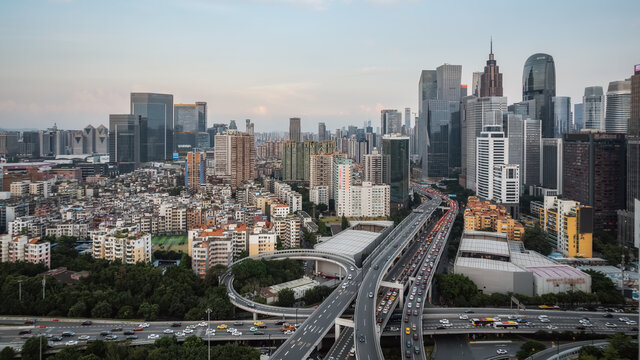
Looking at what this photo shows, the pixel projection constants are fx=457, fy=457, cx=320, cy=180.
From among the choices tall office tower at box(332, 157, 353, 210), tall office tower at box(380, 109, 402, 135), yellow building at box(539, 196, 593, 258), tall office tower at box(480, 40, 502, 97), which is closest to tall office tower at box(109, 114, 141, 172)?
tall office tower at box(380, 109, 402, 135)

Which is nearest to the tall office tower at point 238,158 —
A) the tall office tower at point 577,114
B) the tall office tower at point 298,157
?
the tall office tower at point 298,157

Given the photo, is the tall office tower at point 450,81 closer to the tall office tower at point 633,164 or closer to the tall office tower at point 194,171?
the tall office tower at point 194,171

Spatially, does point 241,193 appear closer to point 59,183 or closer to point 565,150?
point 59,183

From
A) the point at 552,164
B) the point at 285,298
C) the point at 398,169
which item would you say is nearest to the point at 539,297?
the point at 285,298

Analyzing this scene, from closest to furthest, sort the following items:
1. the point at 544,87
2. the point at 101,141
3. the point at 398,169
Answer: the point at 398,169, the point at 544,87, the point at 101,141

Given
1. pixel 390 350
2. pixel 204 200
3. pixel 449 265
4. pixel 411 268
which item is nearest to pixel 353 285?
pixel 390 350

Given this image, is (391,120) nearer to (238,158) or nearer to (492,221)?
(238,158)
